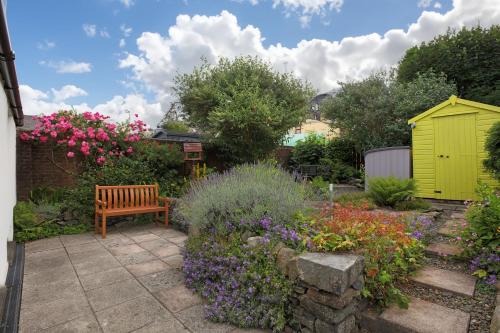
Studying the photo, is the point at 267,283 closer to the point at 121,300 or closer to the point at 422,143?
the point at 121,300

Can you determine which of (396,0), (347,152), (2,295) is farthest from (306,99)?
(2,295)

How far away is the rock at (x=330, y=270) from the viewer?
1.72m

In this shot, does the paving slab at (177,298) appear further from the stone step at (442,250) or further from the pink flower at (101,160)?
the pink flower at (101,160)

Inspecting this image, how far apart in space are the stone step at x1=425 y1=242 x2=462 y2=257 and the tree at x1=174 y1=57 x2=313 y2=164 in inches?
216

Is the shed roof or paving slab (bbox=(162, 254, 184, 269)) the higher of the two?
the shed roof

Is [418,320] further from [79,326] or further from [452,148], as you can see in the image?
[452,148]

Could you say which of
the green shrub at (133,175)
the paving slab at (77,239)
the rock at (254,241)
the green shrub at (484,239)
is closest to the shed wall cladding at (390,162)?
the green shrub at (484,239)

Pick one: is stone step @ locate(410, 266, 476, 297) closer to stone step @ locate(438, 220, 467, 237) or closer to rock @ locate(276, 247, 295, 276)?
stone step @ locate(438, 220, 467, 237)

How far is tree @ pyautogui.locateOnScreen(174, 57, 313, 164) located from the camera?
7.82 metres

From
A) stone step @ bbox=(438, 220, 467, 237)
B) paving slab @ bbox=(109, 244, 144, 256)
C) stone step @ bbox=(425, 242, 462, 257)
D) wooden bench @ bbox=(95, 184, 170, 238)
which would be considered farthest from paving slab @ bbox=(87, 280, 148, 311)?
stone step @ bbox=(438, 220, 467, 237)

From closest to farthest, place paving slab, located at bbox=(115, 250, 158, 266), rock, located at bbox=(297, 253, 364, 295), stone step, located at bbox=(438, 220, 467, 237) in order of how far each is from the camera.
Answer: rock, located at bbox=(297, 253, 364, 295) < stone step, located at bbox=(438, 220, 467, 237) < paving slab, located at bbox=(115, 250, 158, 266)

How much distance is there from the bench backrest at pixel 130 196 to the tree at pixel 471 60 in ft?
40.8

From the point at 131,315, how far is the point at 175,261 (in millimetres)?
1229

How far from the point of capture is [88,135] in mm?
5906
